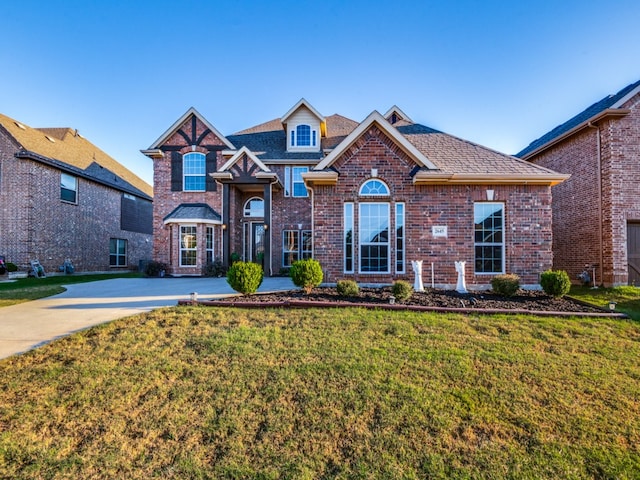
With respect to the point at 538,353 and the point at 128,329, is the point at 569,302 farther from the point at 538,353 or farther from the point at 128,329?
the point at 128,329

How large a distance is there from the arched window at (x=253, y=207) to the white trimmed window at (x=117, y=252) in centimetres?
1052

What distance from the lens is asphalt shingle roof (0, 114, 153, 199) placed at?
51.8 ft

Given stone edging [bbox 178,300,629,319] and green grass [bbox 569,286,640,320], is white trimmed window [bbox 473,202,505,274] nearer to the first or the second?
green grass [bbox 569,286,640,320]

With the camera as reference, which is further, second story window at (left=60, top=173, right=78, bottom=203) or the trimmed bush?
second story window at (left=60, top=173, right=78, bottom=203)

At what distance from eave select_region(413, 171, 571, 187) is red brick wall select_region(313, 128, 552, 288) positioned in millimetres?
165

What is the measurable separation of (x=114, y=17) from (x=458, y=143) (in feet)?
42.0

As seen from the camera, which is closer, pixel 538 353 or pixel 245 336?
pixel 538 353

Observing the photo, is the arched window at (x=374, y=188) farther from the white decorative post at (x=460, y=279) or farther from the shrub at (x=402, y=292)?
the shrub at (x=402, y=292)

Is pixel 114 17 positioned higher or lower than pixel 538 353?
higher

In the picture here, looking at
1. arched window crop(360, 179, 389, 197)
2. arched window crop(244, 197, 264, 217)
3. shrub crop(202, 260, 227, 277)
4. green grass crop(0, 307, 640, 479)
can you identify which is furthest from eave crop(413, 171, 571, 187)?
shrub crop(202, 260, 227, 277)

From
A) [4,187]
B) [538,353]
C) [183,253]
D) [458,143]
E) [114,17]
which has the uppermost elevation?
[114,17]

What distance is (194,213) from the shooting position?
1491cm

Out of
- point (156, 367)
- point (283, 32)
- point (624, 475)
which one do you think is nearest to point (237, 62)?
point (283, 32)

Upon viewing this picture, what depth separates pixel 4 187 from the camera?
48.2 feet
